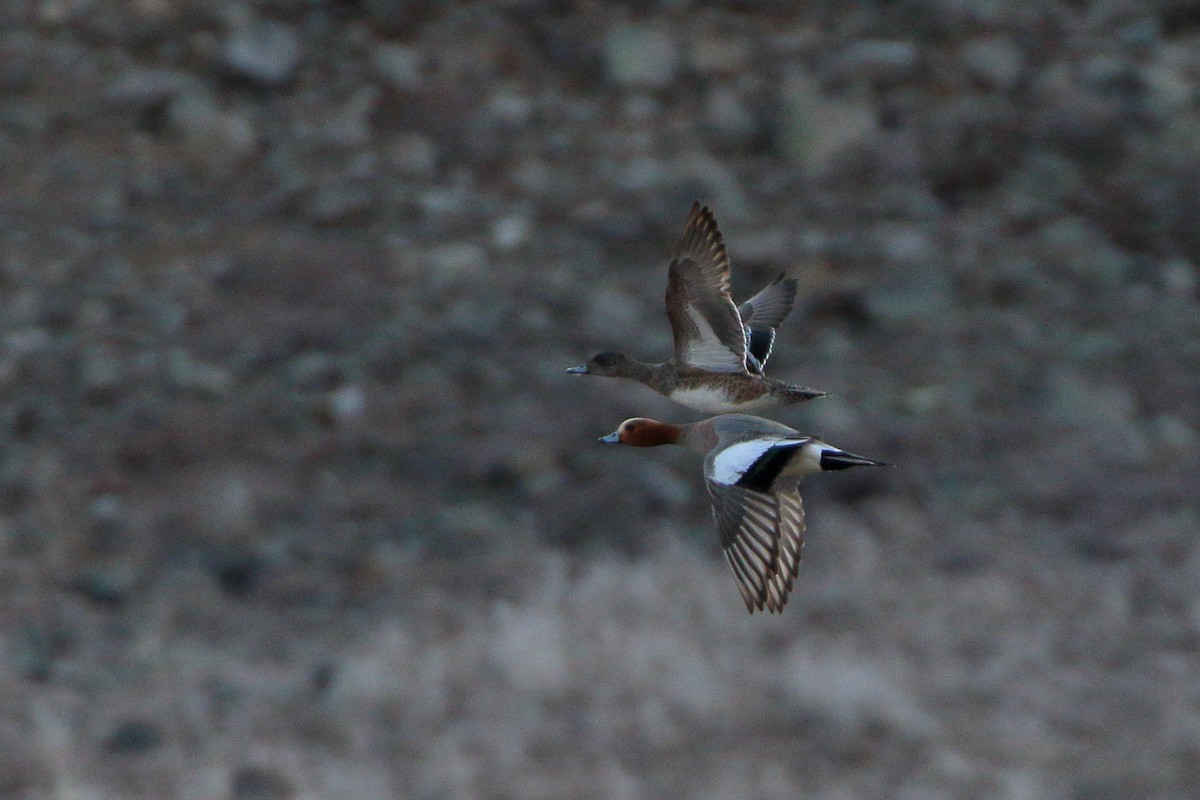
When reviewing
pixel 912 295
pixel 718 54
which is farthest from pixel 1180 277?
pixel 718 54

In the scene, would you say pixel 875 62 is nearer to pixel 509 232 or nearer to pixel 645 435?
pixel 509 232

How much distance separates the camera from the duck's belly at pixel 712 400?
3.04m

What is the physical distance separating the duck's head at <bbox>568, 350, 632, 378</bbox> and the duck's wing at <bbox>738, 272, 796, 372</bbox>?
0.22 metres

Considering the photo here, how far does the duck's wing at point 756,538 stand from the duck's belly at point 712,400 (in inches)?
5.6

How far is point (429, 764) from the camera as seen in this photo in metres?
7.24

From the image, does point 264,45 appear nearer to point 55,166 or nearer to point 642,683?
point 55,166

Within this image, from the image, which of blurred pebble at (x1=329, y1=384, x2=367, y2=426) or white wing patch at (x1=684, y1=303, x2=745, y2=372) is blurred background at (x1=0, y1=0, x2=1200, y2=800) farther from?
white wing patch at (x1=684, y1=303, x2=745, y2=372)

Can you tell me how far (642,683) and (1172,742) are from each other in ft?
6.82

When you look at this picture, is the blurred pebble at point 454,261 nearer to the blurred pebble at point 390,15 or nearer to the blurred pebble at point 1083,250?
the blurred pebble at point 390,15

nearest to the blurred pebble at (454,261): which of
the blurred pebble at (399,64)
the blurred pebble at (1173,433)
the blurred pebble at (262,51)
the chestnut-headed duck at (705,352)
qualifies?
the blurred pebble at (399,64)

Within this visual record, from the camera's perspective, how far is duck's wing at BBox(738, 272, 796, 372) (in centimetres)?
332

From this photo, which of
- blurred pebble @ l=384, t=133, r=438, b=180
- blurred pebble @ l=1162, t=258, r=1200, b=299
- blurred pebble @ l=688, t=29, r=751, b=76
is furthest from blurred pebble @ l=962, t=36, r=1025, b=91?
blurred pebble @ l=384, t=133, r=438, b=180

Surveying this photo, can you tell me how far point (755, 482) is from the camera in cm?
288

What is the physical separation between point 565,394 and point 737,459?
245 inches
